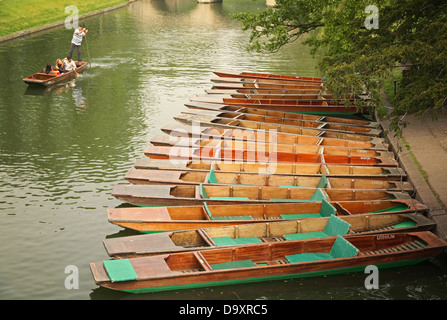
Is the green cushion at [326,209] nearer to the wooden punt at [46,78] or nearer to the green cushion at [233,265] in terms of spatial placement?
the green cushion at [233,265]

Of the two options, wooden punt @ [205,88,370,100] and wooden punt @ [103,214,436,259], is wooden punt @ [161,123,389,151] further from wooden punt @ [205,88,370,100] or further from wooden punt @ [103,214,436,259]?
wooden punt @ [205,88,370,100]

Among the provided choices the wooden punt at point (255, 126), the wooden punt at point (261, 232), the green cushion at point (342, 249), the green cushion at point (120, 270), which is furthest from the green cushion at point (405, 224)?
the green cushion at point (120, 270)

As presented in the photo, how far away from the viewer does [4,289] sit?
33.9 ft

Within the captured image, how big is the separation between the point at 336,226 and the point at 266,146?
4869 millimetres

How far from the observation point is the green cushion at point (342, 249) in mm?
10656

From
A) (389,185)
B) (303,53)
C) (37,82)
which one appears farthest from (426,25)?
(303,53)

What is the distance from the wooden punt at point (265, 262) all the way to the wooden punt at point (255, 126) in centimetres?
628

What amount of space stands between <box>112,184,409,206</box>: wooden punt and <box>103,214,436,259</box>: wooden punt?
106 cm

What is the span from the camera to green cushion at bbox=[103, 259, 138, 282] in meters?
9.52

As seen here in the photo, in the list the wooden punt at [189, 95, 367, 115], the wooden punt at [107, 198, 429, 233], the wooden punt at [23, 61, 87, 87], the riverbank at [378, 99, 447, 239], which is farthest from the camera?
the wooden punt at [23, 61, 87, 87]

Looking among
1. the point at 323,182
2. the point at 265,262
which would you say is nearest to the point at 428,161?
the point at 323,182

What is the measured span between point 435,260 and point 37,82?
1852 cm

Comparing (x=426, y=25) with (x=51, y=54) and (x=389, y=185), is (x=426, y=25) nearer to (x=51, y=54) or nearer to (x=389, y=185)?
(x=389, y=185)

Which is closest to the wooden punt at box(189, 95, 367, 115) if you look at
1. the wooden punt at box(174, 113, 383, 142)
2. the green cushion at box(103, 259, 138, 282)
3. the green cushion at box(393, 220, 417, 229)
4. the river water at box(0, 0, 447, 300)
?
the river water at box(0, 0, 447, 300)
